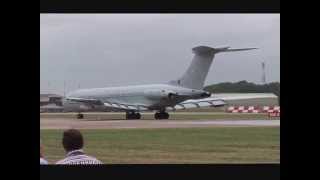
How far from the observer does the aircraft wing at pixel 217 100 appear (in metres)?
25.8

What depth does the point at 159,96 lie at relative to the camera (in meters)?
24.9

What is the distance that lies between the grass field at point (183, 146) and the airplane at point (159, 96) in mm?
8197

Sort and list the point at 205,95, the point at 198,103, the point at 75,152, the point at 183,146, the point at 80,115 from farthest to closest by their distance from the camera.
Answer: the point at 198,103, the point at 80,115, the point at 205,95, the point at 183,146, the point at 75,152

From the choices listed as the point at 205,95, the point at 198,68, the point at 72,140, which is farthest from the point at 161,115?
the point at 72,140

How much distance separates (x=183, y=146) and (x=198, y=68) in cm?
1463

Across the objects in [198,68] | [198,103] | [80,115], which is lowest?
[80,115]

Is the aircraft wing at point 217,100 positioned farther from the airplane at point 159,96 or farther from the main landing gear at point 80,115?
the main landing gear at point 80,115

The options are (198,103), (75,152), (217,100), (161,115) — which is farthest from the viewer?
(217,100)

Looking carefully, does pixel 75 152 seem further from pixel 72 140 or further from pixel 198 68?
pixel 198 68

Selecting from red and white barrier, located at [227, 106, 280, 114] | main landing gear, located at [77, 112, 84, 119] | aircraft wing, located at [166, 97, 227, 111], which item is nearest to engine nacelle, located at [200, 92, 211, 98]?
aircraft wing, located at [166, 97, 227, 111]
